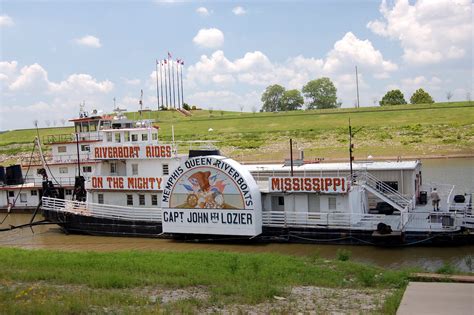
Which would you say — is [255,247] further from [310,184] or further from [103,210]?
[103,210]

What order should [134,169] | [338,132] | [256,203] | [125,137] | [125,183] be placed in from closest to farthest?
[256,203] → [125,183] → [134,169] → [125,137] → [338,132]

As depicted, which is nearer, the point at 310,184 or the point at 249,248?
the point at 249,248

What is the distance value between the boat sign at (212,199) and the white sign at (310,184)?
101 centimetres

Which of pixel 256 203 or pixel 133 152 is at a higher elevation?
pixel 133 152

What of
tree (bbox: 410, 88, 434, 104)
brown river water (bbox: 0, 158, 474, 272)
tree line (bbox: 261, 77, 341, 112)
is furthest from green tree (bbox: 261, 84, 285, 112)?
brown river water (bbox: 0, 158, 474, 272)

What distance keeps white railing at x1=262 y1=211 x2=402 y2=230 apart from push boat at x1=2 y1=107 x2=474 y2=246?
45mm

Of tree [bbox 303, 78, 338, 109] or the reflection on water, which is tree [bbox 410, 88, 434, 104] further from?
the reflection on water

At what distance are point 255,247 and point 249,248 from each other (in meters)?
0.31

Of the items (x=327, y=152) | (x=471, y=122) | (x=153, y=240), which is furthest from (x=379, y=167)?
(x=471, y=122)

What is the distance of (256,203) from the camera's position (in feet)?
83.6

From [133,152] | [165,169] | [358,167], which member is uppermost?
[133,152]

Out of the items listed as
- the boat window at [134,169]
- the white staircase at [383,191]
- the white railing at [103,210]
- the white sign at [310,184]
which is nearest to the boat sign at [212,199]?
the white sign at [310,184]

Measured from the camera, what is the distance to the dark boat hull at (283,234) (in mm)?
23203

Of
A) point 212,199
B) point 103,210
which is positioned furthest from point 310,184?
point 103,210
